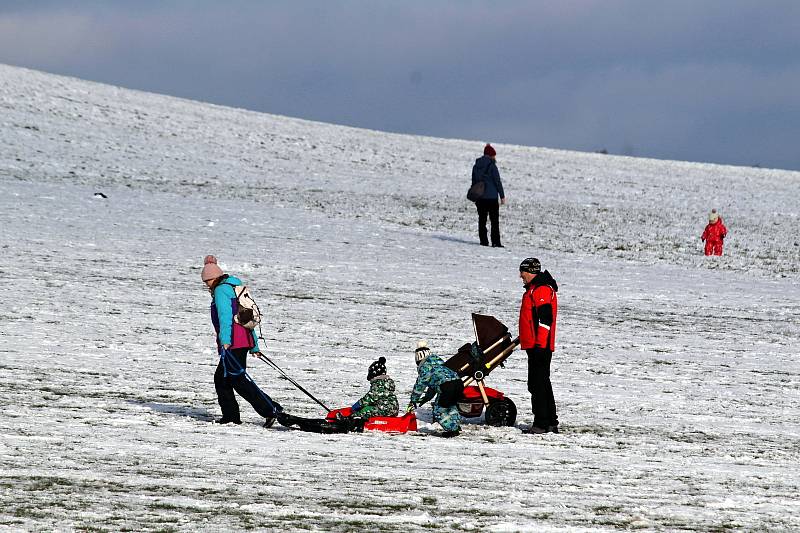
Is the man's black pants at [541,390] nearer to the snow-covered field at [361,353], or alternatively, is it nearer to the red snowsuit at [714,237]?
the snow-covered field at [361,353]

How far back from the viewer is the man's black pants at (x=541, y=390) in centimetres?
1048

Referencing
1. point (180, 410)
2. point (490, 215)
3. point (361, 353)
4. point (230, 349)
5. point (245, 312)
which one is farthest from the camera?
point (490, 215)

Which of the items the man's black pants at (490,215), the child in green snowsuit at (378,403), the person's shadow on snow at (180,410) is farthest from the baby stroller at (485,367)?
the man's black pants at (490,215)

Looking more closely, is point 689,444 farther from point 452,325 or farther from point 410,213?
point 410,213

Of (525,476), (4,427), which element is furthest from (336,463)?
(4,427)

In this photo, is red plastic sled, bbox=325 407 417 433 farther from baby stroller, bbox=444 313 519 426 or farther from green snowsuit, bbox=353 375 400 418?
baby stroller, bbox=444 313 519 426

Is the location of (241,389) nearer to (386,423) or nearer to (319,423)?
(319,423)

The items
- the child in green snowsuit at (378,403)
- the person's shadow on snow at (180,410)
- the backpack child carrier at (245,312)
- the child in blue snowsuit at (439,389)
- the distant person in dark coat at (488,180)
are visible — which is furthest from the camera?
the distant person in dark coat at (488,180)

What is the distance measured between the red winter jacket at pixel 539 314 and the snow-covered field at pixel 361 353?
3.10ft

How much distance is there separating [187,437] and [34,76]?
48.3 metres

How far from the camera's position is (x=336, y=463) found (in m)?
8.73

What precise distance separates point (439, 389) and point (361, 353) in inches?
144

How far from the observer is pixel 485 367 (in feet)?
35.8

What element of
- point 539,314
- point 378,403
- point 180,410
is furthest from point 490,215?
point 180,410
